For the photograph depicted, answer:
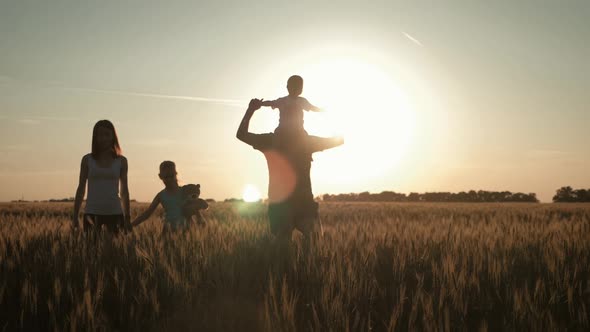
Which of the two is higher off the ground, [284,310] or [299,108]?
[299,108]

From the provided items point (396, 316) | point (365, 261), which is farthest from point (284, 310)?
point (365, 261)

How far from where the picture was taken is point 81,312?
3.03 meters

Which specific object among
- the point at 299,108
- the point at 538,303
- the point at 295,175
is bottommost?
the point at 538,303

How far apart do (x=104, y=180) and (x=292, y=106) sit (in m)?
2.78

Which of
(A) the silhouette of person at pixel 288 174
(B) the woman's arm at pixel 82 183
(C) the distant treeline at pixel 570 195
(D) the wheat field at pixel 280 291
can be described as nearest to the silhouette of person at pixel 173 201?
(B) the woman's arm at pixel 82 183

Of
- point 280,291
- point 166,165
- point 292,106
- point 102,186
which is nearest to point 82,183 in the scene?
point 102,186

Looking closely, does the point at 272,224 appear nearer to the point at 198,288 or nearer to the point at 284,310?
the point at 198,288

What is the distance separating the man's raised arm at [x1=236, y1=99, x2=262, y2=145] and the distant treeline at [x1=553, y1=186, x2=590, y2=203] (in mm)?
60404

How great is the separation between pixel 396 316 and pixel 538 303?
4.02 feet

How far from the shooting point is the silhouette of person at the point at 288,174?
498cm

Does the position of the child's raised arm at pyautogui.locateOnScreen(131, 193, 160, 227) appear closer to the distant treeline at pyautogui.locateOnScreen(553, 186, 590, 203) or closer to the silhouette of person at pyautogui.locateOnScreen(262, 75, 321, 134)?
the silhouette of person at pyautogui.locateOnScreen(262, 75, 321, 134)

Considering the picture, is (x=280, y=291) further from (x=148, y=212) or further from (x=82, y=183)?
(x=148, y=212)

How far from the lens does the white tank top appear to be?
6.12 metres

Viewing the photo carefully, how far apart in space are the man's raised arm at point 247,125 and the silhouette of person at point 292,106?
0.08 metres
